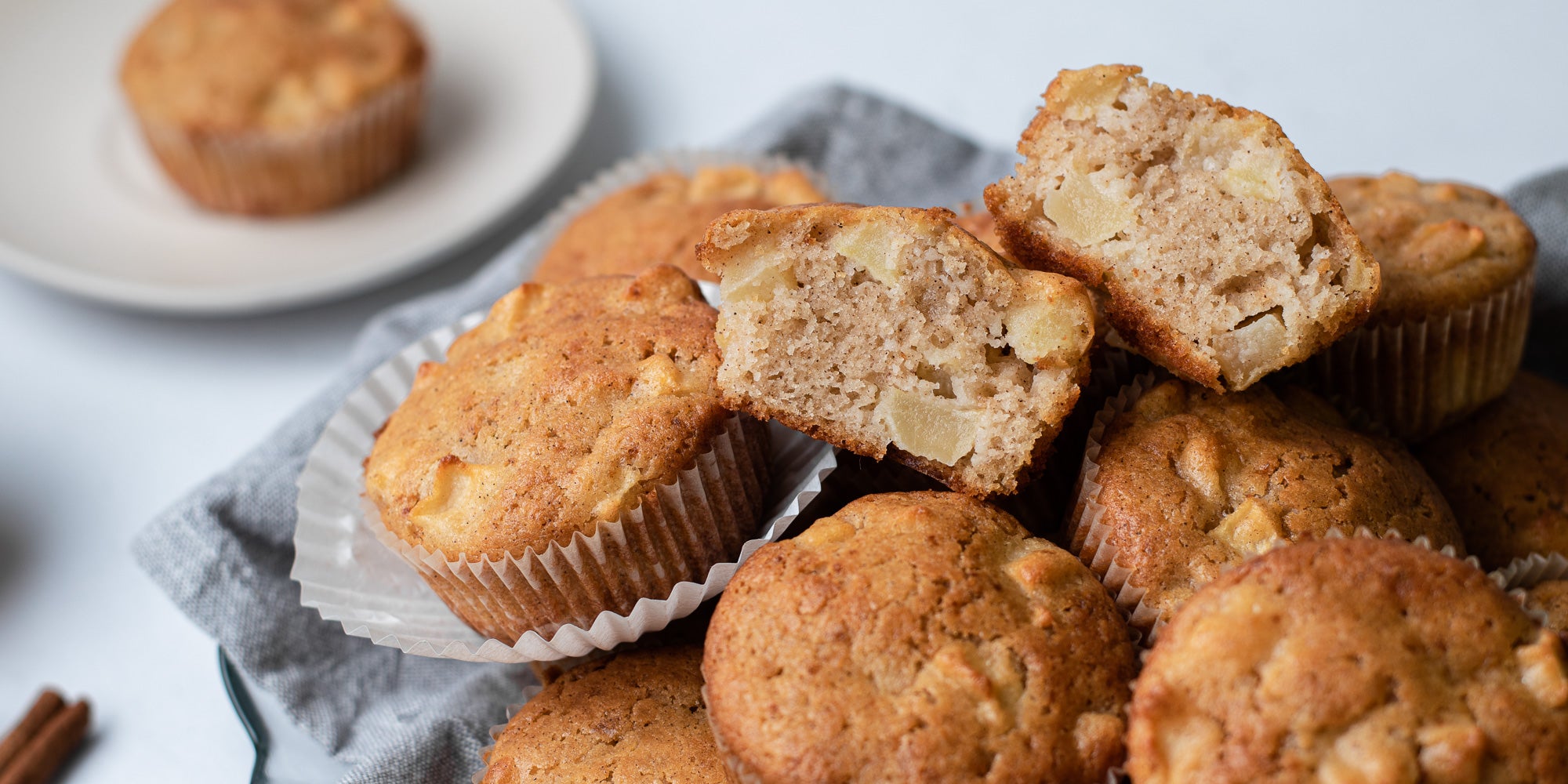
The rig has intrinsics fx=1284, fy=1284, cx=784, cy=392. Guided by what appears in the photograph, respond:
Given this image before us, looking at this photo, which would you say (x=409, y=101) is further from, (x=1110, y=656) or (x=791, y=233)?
(x=1110, y=656)

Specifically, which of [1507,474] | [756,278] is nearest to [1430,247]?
[1507,474]

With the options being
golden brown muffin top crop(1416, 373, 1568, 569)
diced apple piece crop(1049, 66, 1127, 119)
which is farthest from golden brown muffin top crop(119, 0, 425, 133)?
golden brown muffin top crop(1416, 373, 1568, 569)

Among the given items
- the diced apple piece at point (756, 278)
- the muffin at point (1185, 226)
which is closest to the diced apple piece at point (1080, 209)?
the muffin at point (1185, 226)

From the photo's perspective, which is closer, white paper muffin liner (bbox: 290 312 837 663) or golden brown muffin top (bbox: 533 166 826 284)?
white paper muffin liner (bbox: 290 312 837 663)

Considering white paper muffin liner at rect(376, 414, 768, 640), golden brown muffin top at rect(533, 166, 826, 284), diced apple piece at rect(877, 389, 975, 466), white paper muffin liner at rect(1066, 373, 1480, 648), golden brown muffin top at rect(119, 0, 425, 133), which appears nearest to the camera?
white paper muffin liner at rect(1066, 373, 1480, 648)

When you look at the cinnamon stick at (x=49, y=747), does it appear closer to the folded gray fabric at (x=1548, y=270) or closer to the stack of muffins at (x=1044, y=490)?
the stack of muffins at (x=1044, y=490)

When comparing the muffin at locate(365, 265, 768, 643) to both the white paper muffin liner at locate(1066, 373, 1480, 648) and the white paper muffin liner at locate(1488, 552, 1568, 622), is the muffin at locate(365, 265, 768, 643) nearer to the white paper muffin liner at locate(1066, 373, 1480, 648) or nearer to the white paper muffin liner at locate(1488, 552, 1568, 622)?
the white paper muffin liner at locate(1066, 373, 1480, 648)
